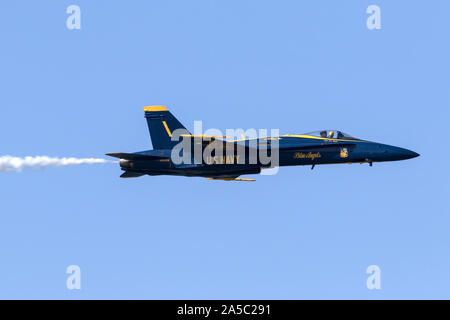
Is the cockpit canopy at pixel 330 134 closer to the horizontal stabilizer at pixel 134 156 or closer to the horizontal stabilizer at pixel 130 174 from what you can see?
the horizontal stabilizer at pixel 134 156

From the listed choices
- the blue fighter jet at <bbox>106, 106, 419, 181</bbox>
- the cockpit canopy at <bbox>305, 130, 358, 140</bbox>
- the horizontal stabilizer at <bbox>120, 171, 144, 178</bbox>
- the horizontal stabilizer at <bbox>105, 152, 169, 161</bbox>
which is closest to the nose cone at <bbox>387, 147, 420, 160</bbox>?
the blue fighter jet at <bbox>106, 106, 419, 181</bbox>

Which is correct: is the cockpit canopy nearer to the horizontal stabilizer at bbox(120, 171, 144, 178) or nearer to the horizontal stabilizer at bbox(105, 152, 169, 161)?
the horizontal stabilizer at bbox(105, 152, 169, 161)

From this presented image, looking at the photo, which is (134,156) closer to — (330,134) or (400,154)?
(330,134)

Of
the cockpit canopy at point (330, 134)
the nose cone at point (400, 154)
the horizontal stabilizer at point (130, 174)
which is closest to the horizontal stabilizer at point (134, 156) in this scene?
the horizontal stabilizer at point (130, 174)

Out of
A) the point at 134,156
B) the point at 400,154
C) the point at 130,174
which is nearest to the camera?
the point at 134,156

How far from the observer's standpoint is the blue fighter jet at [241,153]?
39594mm

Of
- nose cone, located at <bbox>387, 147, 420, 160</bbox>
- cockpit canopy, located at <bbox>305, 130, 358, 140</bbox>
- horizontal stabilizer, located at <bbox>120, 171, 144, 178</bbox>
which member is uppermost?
cockpit canopy, located at <bbox>305, 130, 358, 140</bbox>

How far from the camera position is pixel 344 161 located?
40156mm

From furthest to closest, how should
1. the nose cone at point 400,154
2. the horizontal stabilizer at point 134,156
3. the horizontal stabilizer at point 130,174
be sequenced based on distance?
the horizontal stabilizer at point 130,174, the nose cone at point 400,154, the horizontal stabilizer at point 134,156

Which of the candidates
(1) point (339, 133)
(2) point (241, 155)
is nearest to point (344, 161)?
(1) point (339, 133)

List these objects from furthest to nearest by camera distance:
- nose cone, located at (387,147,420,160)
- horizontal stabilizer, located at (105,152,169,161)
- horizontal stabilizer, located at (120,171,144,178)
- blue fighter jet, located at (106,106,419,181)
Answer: horizontal stabilizer, located at (120,171,144,178) < nose cone, located at (387,147,420,160) < blue fighter jet, located at (106,106,419,181) < horizontal stabilizer, located at (105,152,169,161)

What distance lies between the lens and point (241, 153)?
39.6 m

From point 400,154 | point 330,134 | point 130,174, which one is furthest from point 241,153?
point 400,154

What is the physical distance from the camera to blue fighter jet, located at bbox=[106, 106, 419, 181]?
39594 millimetres
